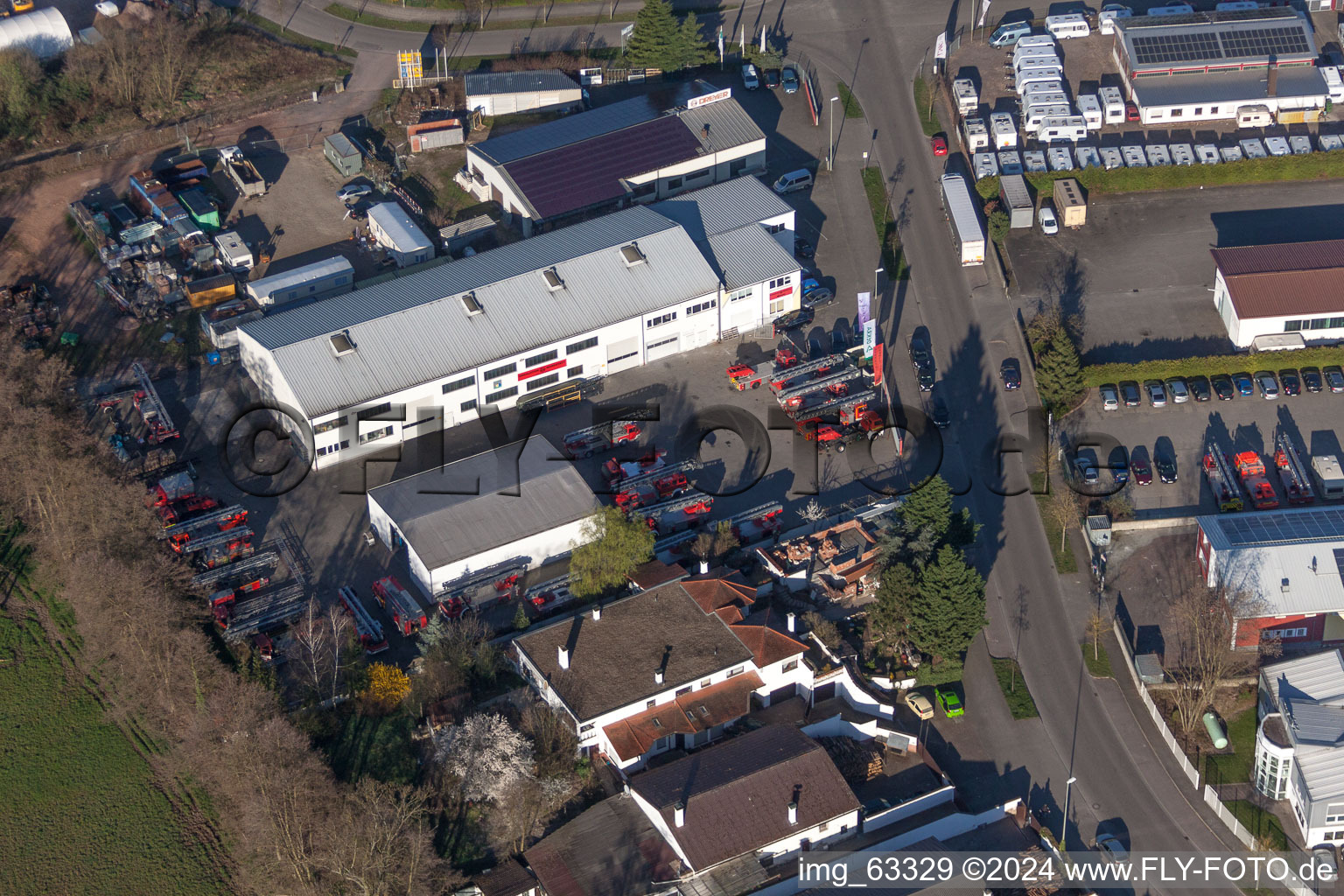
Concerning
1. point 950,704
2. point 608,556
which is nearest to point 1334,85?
point 950,704

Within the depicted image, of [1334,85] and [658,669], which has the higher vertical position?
[1334,85]

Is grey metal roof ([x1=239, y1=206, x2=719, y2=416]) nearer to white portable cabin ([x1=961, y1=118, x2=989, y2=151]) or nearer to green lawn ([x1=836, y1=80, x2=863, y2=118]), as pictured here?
green lawn ([x1=836, y1=80, x2=863, y2=118])

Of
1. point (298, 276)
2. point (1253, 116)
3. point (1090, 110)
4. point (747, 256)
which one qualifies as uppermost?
point (298, 276)

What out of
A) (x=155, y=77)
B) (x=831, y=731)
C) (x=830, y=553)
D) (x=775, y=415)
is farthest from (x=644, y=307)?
(x=155, y=77)

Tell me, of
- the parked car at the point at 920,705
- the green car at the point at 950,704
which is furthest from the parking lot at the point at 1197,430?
the parked car at the point at 920,705

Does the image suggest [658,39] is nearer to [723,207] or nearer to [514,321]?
[723,207]

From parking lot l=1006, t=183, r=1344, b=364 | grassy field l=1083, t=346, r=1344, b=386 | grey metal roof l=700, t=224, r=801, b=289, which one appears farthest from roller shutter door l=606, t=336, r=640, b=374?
grassy field l=1083, t=346, r=1344, b=386

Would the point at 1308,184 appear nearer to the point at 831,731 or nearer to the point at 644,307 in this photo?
the point at 644,307
